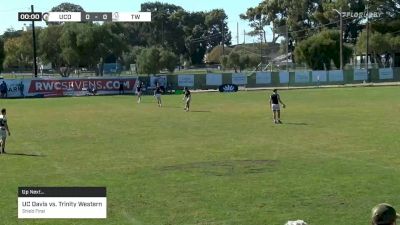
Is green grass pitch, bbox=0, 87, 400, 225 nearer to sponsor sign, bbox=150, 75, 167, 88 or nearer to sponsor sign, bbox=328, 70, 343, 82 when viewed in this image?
sponsor sign, bbox=150, 75, 167, 88

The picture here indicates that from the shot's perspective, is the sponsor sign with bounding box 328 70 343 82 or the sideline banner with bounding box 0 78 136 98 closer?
the sideline banner with bounding box 0 78 136 98

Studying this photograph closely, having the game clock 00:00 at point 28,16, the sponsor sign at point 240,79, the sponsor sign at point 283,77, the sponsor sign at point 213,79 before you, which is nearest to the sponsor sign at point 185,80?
the sponsor sign at point 213,79

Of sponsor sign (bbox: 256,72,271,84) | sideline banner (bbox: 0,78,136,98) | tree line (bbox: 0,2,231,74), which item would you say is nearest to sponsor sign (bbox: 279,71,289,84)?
sponsor sign (bbox: 256,72,271,84)

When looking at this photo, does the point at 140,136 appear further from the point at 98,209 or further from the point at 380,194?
the point at 98,209

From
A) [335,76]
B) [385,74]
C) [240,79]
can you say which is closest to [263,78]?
[240,79]

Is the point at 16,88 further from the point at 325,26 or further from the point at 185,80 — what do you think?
the point at 325,26

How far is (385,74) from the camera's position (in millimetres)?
87125

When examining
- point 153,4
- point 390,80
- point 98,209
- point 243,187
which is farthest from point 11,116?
point 153,4

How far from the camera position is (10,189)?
1602 centimetres

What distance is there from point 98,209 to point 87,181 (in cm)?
1000

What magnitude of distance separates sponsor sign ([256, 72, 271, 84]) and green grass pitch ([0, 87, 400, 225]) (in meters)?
43.8

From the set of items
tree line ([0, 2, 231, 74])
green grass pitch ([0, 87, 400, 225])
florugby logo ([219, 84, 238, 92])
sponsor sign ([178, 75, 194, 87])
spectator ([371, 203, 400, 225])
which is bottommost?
green grass pitch ([0, 87, 400, 225])

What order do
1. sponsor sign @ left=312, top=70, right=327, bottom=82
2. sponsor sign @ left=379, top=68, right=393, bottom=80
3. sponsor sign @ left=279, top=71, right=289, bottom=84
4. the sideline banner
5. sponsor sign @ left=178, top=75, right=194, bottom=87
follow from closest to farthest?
1. the sideline banner
2. sponsor sign @ left=178, top=75, right=194, bottom=87
3. sponsor sign @ left=279, top=71, right=289, bottom=84
4. sponsor sign @ left=312, top=70, right=327, bottom=82
5. sponsor sign @ left=379, top=68, right=393, bottom=80

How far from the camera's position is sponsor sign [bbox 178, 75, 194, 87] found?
7662 cm
